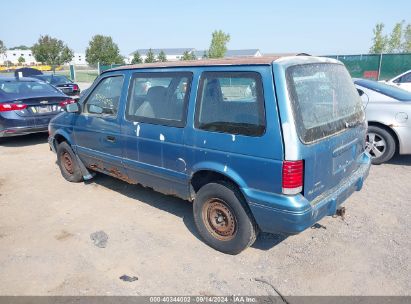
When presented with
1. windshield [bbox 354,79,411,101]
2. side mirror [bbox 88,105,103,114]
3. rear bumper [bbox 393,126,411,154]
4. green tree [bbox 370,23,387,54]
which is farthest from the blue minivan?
green tree [bbox 370,23,387,54]

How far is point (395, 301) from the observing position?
9.09 ft

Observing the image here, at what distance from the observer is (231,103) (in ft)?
10.6

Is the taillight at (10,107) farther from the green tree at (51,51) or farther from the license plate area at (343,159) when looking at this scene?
the green tree at (51,51)

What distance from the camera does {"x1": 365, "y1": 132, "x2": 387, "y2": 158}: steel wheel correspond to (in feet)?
19.3

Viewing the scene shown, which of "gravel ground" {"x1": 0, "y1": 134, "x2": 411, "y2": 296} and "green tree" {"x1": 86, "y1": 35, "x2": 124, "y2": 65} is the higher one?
"green tree" {"x1": 86, "y1": 35, "x2": 124, "y2": 65}

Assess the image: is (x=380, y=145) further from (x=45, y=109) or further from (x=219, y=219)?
(x=45, y=109)

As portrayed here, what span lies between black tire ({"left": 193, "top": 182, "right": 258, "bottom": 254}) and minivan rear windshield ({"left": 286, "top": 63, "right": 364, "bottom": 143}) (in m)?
0.90

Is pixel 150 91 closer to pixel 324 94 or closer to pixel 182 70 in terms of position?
pixel 182 70

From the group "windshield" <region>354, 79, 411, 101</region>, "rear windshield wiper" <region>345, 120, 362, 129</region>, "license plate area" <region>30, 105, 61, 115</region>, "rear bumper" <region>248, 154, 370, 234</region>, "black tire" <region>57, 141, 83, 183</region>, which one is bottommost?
"black tire" <region>57, 141, 83, 183</region>

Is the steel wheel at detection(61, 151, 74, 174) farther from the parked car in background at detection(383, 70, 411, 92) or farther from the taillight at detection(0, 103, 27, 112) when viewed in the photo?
the parked car in background at detection(383, 70, 411, 92)

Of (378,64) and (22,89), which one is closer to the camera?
(22,89)

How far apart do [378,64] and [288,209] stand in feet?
65.2

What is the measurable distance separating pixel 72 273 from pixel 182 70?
226cm

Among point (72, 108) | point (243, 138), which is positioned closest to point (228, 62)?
point (243, 138)
